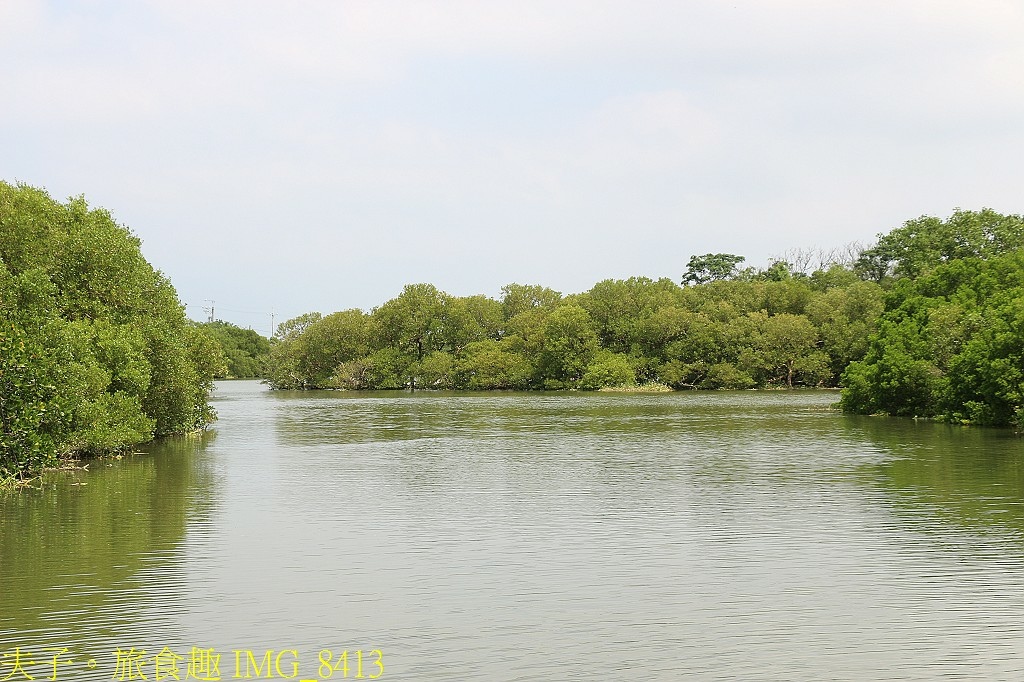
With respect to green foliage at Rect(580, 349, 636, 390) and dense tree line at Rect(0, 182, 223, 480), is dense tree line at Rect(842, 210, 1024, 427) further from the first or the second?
green foliage at Rect(580, 349, 636, 390)

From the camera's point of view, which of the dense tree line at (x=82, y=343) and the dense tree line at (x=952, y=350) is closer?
the dense tree line at (x=82, y=343)

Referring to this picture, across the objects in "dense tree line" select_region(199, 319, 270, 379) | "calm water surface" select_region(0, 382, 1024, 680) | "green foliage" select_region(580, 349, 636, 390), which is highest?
"dense tree line" select_region(199, 319, 270, 379)

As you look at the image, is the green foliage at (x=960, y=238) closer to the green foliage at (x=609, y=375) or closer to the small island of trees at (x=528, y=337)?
the small island of trees at (x=528, y=337)

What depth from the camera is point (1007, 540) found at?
16844 mm

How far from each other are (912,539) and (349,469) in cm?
1723

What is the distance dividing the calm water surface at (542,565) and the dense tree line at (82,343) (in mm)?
1378

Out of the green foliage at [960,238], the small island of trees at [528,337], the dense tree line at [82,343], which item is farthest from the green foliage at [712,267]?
the dense tree line at [82,343]

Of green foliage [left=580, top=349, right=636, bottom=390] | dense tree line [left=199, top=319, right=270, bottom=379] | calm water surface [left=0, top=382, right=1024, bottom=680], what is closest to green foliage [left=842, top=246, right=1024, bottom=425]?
calm water surface [left=0, top=382, right=1024, bottom=680]

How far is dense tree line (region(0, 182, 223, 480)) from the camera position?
24516 millimetres

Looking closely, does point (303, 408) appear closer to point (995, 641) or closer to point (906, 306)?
point (906, 306)

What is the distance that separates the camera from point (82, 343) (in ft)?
93.2

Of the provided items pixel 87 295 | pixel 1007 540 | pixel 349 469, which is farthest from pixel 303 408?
pixel 1007 540

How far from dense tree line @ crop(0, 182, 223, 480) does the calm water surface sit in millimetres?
1378

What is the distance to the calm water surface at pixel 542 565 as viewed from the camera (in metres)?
11.1
